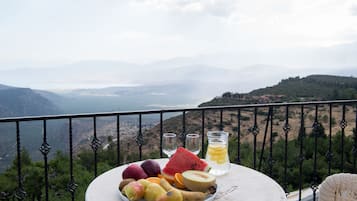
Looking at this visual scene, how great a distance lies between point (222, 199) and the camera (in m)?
1.32

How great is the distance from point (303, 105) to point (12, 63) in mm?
5714

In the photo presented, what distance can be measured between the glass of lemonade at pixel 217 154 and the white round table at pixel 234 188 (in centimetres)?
4

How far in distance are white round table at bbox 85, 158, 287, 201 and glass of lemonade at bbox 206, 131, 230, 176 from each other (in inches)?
1.5

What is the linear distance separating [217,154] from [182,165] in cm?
22

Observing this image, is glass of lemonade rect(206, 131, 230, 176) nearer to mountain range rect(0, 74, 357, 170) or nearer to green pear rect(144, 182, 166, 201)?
green pear rect(144, 182, 166, 201)

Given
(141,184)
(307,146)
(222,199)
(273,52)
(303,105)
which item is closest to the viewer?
(141,184)

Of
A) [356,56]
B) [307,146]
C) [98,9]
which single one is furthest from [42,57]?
[356,56]

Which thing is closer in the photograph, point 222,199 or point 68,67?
point 222,199

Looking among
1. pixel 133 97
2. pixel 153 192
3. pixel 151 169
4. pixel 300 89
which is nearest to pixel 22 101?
pixel 133 97

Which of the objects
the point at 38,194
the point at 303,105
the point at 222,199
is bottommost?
the point at 38,194

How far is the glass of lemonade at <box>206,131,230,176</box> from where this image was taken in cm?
155

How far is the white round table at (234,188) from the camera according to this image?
1339 millimetres

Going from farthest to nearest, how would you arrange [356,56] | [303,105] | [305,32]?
[356,56] < [305,32] < [303,105]

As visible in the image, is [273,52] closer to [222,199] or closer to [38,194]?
[38,194]
